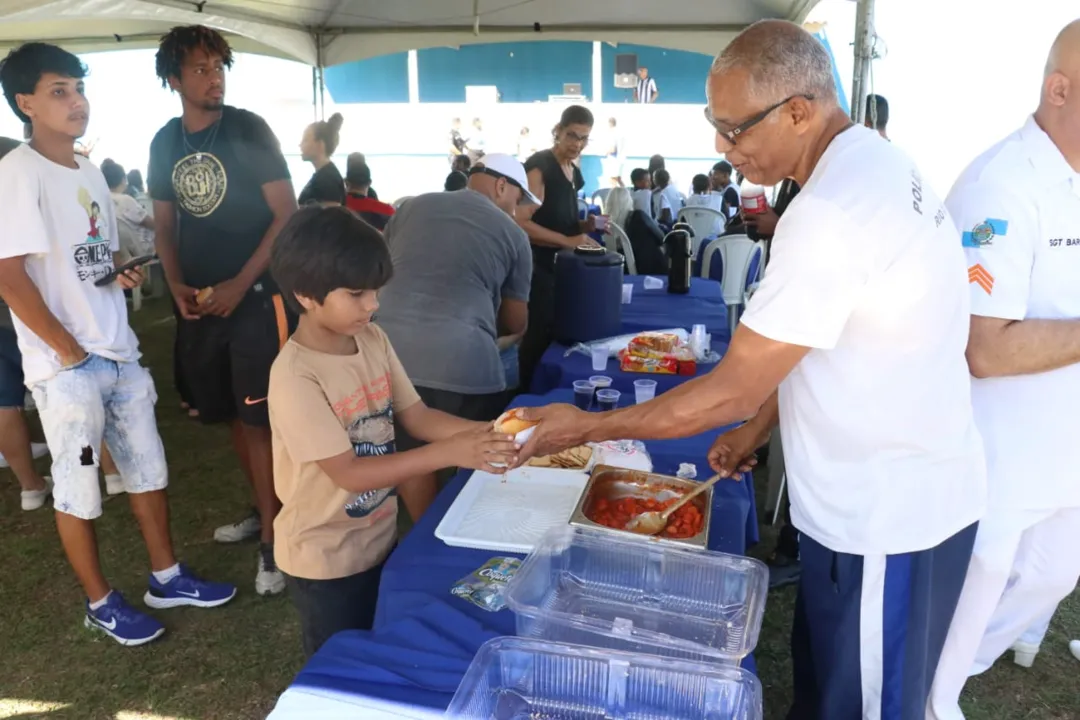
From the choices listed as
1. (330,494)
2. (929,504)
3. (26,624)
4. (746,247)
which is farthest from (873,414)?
(746,247)

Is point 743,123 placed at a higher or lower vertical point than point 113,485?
higher

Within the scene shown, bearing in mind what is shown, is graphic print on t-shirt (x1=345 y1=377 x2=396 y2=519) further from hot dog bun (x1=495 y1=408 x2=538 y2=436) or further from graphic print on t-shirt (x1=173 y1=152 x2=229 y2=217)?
graphic print on t-shirt (x1=173 y1=152 x2=229 y2=217)

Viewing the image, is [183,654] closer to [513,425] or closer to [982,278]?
[513,425]

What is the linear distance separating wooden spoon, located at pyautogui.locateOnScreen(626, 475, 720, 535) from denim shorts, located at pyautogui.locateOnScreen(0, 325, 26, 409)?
3.27 meters

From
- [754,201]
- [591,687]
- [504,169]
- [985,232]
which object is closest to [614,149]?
[754,201]

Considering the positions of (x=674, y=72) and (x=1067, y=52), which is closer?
(x=1067, y=52)

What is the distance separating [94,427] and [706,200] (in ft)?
22.2

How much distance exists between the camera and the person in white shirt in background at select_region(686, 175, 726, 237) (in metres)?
7.57

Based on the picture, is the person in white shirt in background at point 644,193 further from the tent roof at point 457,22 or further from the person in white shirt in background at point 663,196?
the tent roof at point 457,22

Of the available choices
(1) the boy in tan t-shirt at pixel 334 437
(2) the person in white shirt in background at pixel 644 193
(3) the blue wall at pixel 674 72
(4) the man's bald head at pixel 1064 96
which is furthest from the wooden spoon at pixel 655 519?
(3) the blue wall at pixel 674 72

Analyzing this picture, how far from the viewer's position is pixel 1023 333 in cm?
154

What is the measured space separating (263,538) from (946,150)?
12437mm

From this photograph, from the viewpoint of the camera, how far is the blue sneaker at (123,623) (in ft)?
8.12

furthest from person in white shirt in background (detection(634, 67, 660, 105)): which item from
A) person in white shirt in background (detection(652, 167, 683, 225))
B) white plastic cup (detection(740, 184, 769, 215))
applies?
white plastic cup (detection(740, 184, 769, 215))
